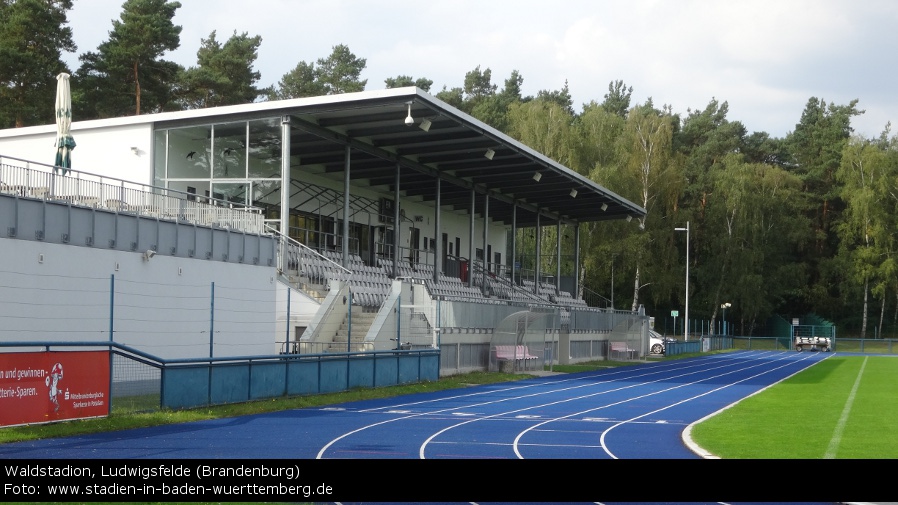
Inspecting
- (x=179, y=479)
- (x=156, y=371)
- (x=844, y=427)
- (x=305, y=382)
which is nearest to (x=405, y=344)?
(x=305, y=382)

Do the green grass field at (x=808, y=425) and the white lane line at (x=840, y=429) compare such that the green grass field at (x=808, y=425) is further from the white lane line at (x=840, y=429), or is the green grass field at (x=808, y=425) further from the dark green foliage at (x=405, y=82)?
the dark green foliage at (x=405, y=82)

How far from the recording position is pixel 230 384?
22.3m

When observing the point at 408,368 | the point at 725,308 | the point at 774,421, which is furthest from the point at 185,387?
the point at 725,308

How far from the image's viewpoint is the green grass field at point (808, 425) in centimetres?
1636

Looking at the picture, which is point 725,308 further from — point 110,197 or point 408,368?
point 110,197

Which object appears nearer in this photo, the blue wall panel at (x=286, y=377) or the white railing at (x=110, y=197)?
the blue wall panel at (x=286, y=377)

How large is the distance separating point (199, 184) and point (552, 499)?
30414mm

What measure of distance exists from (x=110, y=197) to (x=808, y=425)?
1731cm

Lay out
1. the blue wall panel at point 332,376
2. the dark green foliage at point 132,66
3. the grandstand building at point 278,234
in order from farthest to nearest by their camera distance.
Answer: the dark green foliage at point 132,66, the blue wall panel at point 332,376, the grandstand building at point 278,234

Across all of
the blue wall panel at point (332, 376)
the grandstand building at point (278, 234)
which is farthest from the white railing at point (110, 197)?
the blue wall panel at point (332, 376)

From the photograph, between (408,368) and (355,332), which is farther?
(355,332)

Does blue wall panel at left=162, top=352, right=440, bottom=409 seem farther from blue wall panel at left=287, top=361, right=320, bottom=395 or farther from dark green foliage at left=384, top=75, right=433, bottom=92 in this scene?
dark green foliage at left=384, top=75, right=433, bottom=92

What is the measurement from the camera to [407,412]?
22.8 m

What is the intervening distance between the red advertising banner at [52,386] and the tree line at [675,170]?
4201 cm
